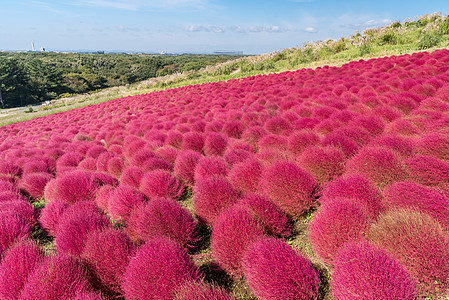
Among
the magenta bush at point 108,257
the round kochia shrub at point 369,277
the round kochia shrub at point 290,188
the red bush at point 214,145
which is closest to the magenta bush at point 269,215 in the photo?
the round kochia shrub at point 290,188

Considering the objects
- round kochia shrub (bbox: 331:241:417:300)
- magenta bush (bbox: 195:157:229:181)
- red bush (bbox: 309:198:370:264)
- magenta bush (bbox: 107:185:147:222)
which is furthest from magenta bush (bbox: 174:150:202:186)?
round kochia shrub (bbox: 331:241:417:300)

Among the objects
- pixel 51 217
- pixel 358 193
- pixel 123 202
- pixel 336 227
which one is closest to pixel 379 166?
pixel 358 193

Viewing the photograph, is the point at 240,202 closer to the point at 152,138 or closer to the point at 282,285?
the point at 282,285

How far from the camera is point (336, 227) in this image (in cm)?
168

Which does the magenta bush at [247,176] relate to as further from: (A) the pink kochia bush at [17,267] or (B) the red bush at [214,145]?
(A) the pink kochia bush at [17,267]

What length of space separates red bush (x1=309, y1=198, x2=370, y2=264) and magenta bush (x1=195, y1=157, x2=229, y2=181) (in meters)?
1.47

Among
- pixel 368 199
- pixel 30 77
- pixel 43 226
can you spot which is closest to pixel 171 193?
pixel 43 226

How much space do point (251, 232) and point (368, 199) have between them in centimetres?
101

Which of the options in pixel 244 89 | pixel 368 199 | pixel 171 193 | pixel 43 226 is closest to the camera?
pixel 368 199

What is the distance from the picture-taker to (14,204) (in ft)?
9.29

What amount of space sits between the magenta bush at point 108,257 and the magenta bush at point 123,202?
0.72 m

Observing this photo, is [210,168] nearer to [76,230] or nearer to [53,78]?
[76,230]

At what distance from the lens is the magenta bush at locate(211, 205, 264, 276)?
5.69 feet

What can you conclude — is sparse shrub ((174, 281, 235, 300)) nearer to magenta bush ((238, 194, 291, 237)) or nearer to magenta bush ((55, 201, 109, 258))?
magenta bush ((238, 194, 291, 237))
